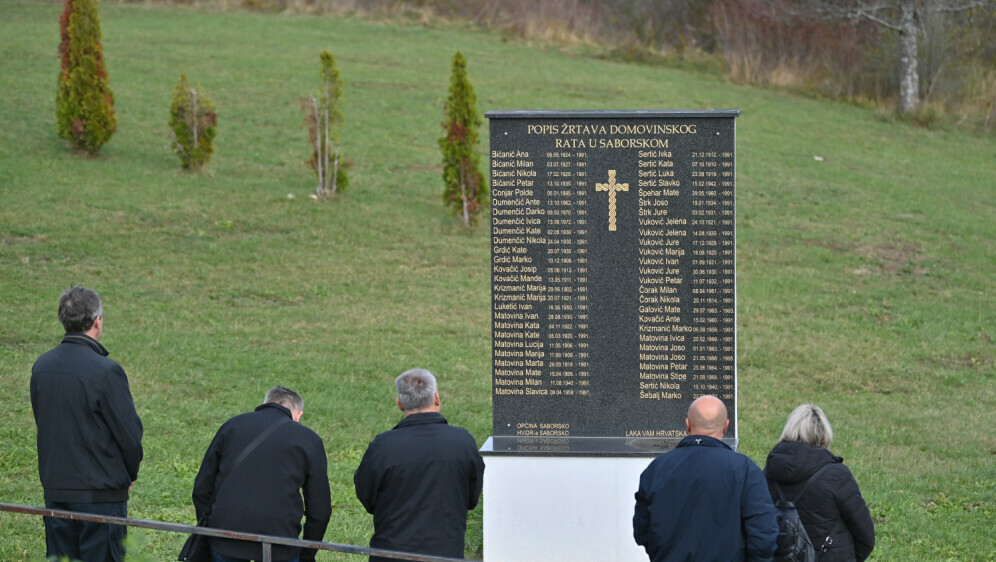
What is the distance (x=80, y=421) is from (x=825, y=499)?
3802mm

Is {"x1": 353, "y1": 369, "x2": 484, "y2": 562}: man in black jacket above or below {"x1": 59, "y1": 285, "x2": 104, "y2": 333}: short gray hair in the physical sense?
below

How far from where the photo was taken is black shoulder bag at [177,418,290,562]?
5.17 meters

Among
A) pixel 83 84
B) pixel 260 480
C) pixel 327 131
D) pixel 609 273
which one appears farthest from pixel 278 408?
pixel 83 84

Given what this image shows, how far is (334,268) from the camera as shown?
15250 millimetres

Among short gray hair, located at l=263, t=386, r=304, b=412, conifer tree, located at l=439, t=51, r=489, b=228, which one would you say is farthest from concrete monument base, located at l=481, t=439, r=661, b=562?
conifer tree, located at l=439, t=51, r=489, b=228

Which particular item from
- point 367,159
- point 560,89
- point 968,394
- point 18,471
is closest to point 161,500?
point 18,471

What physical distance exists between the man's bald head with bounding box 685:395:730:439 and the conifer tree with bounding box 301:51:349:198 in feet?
44.9

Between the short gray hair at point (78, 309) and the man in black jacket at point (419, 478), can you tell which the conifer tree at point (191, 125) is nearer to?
the short gray hair at point (78, 309)

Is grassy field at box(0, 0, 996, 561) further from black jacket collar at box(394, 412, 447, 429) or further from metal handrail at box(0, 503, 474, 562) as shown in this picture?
black jacket collar at box(394, 412, 447, 429)

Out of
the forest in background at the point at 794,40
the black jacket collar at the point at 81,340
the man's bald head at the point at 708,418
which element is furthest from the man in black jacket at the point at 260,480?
the forest in background at the point at 794,40

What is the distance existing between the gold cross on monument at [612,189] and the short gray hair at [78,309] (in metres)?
3.39

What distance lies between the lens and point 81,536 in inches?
221

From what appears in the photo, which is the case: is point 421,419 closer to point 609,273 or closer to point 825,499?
point 825,499

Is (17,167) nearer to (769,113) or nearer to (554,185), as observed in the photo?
(554,185)
